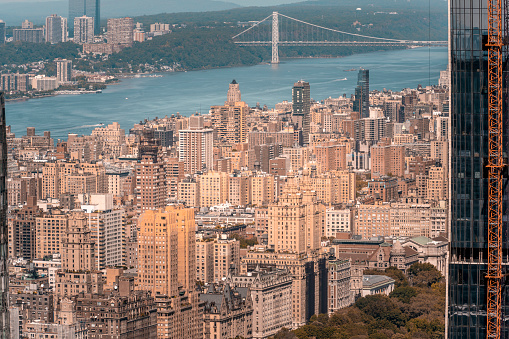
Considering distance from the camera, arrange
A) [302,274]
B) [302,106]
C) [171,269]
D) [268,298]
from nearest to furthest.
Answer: [171,269], [268,298], [302,274], [302,106]

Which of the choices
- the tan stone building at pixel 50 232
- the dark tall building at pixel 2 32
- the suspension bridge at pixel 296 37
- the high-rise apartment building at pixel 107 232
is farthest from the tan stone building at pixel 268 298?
the suspension bridge at pixel 296 37

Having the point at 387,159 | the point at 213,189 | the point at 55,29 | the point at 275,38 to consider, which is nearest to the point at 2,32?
the point at 55,29

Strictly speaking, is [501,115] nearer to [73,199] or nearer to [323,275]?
[323,275]

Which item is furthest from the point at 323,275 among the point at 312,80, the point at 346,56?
the point at 346,56

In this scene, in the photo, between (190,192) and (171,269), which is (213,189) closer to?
(190,192)

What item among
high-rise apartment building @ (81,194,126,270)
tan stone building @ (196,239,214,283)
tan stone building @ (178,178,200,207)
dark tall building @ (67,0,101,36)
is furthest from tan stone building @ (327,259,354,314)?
dark tall building @ (67,0,101,36)

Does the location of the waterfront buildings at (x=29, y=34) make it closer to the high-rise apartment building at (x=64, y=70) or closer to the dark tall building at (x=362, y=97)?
the high-rise apartment building at (x=64, y=70)
